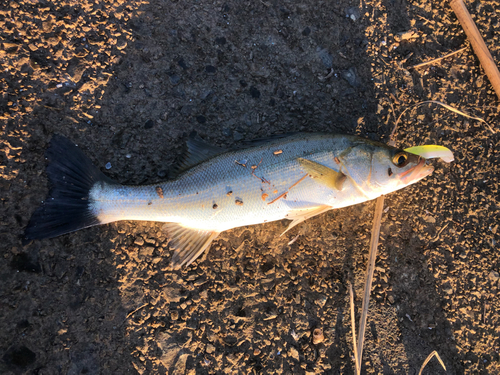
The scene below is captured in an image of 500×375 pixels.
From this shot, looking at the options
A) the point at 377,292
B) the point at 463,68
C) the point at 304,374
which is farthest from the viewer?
the point at 463,68

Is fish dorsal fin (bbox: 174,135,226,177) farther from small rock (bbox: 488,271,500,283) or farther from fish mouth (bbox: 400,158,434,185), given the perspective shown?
small rock (bbox: 488,271,500,283)

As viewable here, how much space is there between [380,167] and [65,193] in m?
3.10

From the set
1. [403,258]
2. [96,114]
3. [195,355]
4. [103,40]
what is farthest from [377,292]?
[103,40]

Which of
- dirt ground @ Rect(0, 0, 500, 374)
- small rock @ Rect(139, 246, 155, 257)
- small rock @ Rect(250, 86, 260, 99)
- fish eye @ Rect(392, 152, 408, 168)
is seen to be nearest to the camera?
fish eye @ Rect(392, 152, 408, 168)

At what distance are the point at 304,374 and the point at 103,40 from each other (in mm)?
4169

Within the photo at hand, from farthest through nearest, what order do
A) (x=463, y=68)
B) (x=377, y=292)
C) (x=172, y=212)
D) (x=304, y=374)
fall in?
1. (x=463, y=68)
2. (x=377, y=292)
3. (x=304, y=374)
4. (x=172, y=212)

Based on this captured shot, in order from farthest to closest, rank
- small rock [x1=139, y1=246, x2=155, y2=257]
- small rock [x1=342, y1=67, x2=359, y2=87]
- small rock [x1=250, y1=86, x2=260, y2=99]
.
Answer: small rock [x1=342, y1=67, x2=359, y2=87], small rock [x1=250, y1=86, x2=260, y2=99], small rock [x1=139, y1=246, x2=155, y2=257]

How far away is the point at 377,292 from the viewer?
317 centimetres

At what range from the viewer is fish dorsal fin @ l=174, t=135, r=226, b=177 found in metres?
2.94

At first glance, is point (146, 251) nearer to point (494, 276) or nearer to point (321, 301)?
point (321, 301)

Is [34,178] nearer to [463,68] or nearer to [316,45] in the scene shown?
[316,45]

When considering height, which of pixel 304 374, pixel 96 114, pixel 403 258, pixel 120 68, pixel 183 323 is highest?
pixel 120 68

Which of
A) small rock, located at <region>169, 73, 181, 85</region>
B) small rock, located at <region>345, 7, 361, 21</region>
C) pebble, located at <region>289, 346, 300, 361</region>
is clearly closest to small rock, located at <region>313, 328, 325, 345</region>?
pebble, located at <region>289, 346, 300, 361</region>

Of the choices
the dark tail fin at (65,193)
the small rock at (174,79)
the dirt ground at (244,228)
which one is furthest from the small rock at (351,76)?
the dark tail fin at (65,193)
